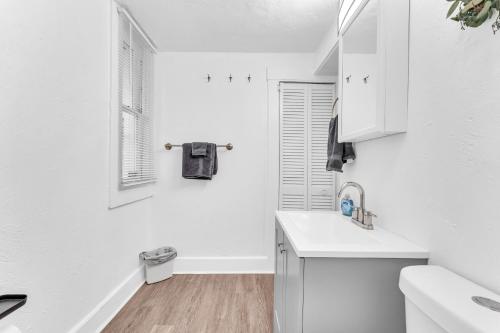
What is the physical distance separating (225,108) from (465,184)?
7.27ft

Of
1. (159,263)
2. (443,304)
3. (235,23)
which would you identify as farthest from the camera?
(159,263)

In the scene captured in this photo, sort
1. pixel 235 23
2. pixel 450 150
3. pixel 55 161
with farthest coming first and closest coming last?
pixel 235 23
pixel 55 161
pixel 450 150

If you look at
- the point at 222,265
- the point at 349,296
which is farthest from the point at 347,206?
the point at 222,265

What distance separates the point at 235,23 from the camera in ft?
7.02

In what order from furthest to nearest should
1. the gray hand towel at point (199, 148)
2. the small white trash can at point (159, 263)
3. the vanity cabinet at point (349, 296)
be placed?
the gray hand towel at point (199, 148) → the small white trash can at point (159, 263) → the vanity cabinet at point (349, 296)

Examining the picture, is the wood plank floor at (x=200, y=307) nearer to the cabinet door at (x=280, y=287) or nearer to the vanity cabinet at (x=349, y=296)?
the cabinet door at (x=280, y=287)

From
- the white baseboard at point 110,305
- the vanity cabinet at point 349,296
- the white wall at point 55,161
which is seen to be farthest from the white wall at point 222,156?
the vanity cabinet at point 349,296

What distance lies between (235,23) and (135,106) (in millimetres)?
1116

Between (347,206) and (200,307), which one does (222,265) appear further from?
(347,206)

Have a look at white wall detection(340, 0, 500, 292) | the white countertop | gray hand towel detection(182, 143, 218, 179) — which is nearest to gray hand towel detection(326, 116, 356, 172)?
the white countertop

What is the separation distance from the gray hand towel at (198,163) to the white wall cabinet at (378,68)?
4.68 feet

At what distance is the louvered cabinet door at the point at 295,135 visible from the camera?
267 cm

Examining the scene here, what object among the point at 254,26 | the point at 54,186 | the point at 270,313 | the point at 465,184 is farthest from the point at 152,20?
the point at 270,313

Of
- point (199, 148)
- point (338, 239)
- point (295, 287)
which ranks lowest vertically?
point (295, 287)
